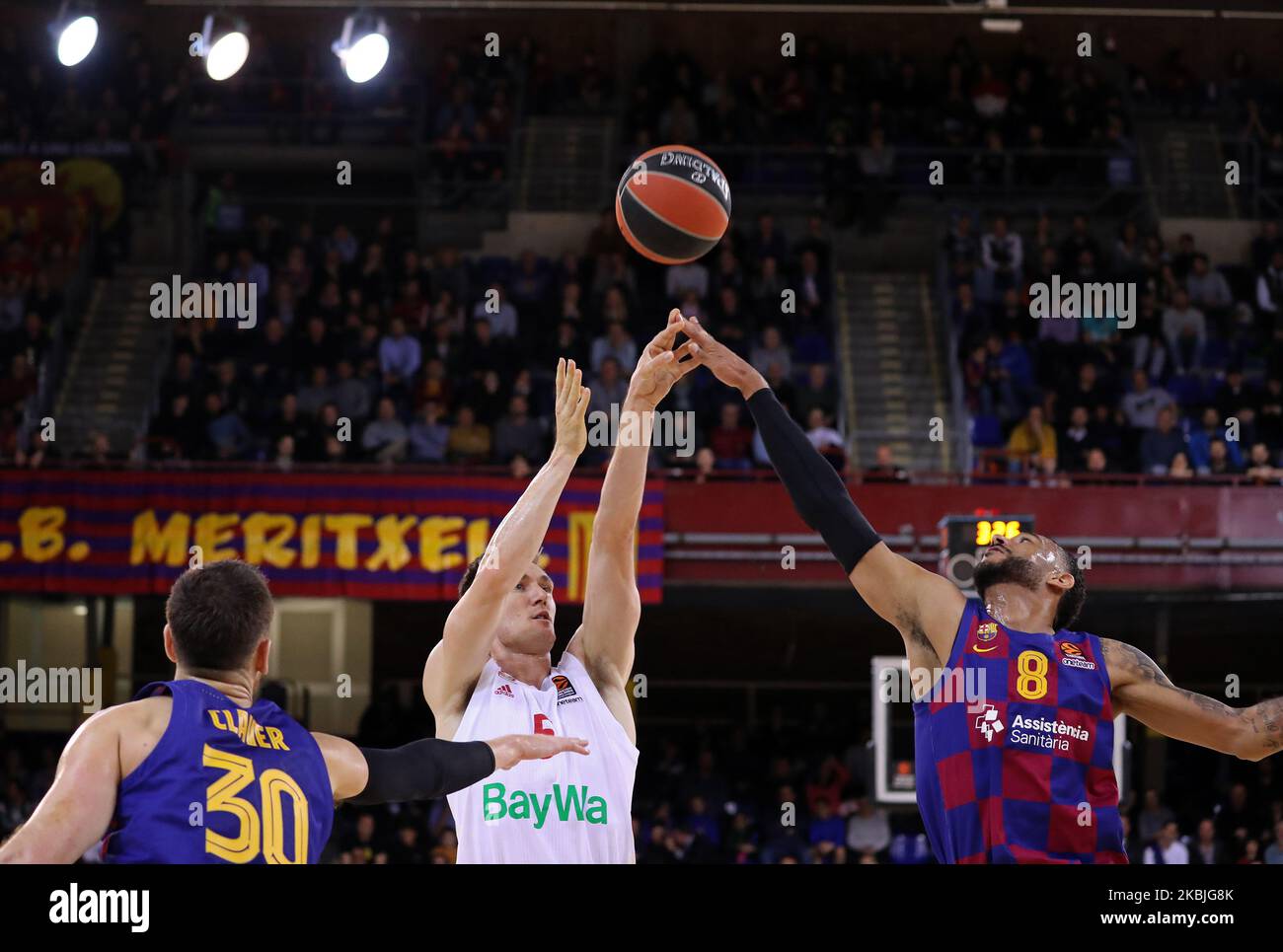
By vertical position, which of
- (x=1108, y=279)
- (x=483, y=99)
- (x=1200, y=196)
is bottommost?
(x=1108, y=279)

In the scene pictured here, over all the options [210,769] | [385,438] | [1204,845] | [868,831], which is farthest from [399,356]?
[210,769]

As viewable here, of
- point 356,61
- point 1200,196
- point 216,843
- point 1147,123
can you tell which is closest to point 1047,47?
point 1147,123

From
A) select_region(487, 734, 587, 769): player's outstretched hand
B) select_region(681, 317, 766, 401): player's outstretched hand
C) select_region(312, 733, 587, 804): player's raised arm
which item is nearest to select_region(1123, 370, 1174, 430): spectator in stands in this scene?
select_region(681, 317, 766, 401): player's outstretched hand

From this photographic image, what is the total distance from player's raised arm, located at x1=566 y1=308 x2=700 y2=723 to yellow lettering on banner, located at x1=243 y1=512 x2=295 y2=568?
10.4 meters

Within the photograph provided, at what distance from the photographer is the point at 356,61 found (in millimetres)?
17094

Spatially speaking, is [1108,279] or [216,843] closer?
[216,843]

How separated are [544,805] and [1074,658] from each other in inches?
67.6

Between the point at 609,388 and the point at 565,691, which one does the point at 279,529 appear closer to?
the point at 609,388

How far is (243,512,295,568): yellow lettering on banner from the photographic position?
15.5 meters

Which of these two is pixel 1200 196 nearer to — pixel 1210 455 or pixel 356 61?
pixel 1210 455

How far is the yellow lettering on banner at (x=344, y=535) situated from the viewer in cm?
1565

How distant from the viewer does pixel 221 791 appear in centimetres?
370

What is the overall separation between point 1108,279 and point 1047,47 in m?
5.96

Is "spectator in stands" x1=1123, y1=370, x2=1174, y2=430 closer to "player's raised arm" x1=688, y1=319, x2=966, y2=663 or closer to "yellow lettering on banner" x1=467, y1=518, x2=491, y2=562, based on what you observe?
"yellow lettering on banner" x1=467, y1=518, x2=491, y2=562
